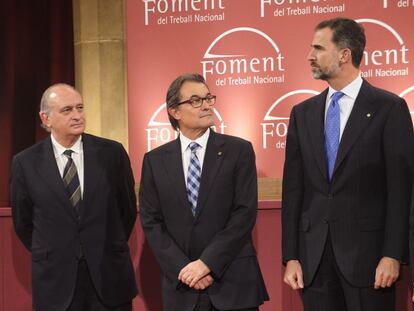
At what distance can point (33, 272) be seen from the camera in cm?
341

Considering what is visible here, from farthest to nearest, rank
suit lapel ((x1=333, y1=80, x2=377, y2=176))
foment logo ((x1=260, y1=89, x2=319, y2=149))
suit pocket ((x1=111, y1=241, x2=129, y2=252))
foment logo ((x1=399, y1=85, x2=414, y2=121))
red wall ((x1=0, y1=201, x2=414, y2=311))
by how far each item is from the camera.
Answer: foment logo ((x1=260, y1=89, x2=319, y2=149)) → foment logo ((x1=399, y1=85, x2=414, y2=121)) → red wall ((x1=0, y1=201, x2=414, y2=311)) → suit pocket ((x1=111, y1=241, x2=129, y2=252)) → suit lapel ((x1=333, y1=80, x2=377, y2=176))

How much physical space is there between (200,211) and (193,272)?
0.88 ft

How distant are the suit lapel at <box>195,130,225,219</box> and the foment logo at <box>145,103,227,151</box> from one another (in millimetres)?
2742

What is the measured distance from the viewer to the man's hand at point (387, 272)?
2826 mm

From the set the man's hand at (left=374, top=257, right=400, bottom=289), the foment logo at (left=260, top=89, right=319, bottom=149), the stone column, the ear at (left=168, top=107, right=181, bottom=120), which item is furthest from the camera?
the stone column

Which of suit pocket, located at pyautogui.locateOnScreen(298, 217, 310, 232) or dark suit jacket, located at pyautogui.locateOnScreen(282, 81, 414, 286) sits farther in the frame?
suit pocket, located at pyautogui.locateOnScreen(298, 217, 310, 232)

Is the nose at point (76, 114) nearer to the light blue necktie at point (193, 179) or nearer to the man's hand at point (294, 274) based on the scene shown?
the light blue necktie at point (193, 179)

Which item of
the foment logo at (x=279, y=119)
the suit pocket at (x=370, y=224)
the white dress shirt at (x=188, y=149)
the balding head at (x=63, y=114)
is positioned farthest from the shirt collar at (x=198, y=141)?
the foment logo at (x=279, y=119)

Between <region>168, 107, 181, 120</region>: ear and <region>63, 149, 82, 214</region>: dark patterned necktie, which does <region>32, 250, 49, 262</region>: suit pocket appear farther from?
<region>168, 107, 181, 120</region>: ear

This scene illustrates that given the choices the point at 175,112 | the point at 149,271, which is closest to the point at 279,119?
the point at 149,271

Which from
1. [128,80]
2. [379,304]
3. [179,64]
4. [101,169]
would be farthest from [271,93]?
[379,304]

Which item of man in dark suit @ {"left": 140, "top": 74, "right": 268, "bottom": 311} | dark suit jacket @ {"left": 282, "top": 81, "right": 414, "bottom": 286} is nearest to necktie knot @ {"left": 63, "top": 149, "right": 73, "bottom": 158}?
man in dark suit @ {"left": 140, "top": 74, "right": 268, "bottom": 311}

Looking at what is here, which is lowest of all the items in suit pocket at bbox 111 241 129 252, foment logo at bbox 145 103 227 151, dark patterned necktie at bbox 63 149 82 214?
suit pocket at bbox 111 241 129 252

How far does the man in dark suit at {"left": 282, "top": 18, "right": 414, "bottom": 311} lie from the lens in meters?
2.88
